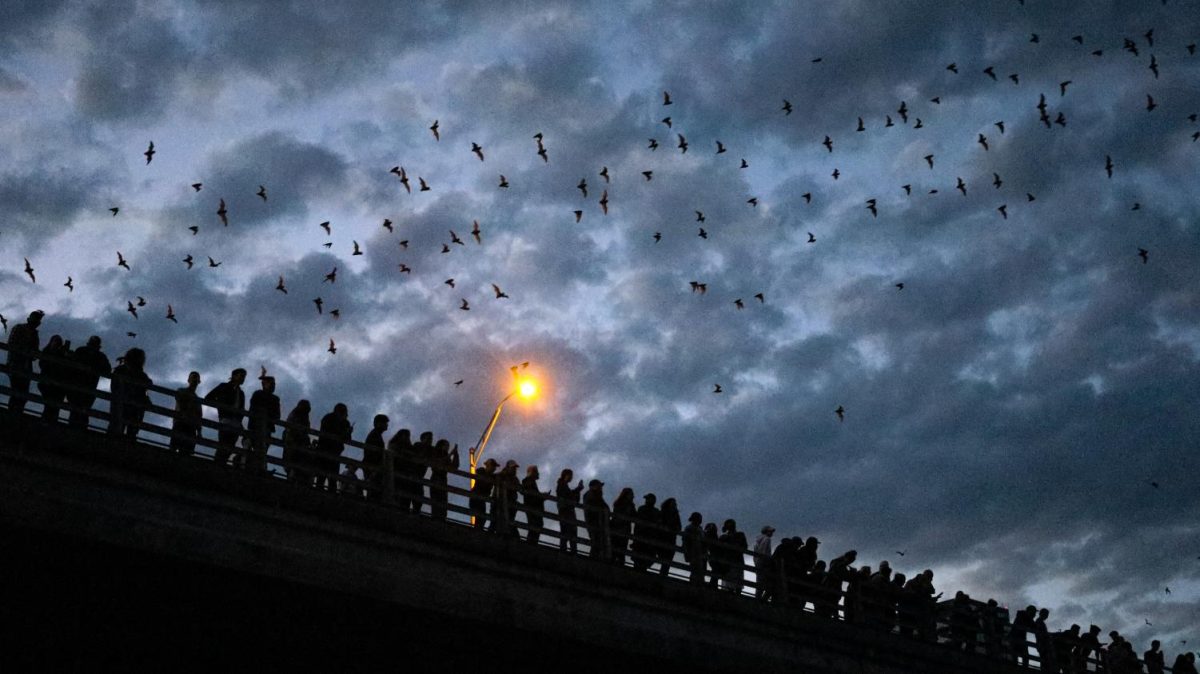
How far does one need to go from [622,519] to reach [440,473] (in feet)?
9.46

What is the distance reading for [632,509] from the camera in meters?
19.9

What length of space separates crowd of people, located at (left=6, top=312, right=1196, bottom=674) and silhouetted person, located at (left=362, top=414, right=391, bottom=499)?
19 millimetres

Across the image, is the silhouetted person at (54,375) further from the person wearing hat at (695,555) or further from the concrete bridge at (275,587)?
the person wearing hat at (695,555)

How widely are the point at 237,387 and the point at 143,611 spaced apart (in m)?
2.99

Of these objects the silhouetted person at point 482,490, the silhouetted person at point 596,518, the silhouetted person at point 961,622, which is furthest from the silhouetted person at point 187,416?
the silhouetted person at point 961,622

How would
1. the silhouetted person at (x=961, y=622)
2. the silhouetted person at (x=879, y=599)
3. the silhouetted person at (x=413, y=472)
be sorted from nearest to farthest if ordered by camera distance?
the silhouetted person at (x=413, y=472), the silhouetted person at (x=879, y=599), the silhouetted person at (x=961, y=622)

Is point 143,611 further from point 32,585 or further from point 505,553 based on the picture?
point 505,553

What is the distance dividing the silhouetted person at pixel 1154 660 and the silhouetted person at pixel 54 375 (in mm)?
22459

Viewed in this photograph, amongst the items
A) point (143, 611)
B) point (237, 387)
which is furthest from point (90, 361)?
point (143, 611)

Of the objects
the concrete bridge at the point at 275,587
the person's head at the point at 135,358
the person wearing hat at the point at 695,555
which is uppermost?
the person's head at the point at 135,358

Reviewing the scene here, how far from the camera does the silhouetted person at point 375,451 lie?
637 inches

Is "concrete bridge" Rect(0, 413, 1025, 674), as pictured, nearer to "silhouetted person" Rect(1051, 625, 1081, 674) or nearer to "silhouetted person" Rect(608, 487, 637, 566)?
"silhouetted person" Rect(608, 487, 637, 566)

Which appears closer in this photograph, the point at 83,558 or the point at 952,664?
the point at 83,558

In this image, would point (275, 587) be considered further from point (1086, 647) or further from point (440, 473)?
point (1086, 647)
